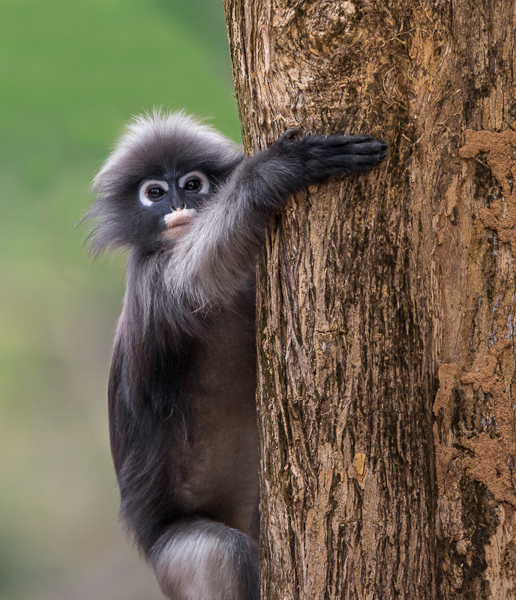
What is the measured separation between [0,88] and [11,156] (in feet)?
1.23

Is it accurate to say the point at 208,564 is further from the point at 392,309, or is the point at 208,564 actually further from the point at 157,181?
the point at 157,181

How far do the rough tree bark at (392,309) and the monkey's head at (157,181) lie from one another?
29.7 inches

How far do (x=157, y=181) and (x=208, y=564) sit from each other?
129cm

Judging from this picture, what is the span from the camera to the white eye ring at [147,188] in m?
2.55

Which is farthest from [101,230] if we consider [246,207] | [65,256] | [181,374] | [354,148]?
[65,256]

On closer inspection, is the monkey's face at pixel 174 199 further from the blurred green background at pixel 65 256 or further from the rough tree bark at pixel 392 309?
the blurred green background at pixel 65 256

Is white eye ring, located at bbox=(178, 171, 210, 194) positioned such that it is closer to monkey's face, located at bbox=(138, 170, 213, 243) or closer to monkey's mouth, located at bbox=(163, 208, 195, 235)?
monkey's face, located at bbox=(138, 170, 213, 243)

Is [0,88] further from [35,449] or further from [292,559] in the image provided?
[292,559]

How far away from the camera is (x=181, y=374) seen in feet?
8.14

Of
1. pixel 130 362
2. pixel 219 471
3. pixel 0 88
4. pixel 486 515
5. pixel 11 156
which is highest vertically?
pixel 0 88

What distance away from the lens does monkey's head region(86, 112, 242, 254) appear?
248 centimetres

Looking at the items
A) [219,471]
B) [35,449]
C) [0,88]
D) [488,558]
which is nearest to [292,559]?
[488,558]

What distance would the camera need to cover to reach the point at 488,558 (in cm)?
172

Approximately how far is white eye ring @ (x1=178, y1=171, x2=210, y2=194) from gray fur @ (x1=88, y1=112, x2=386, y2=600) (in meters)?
0.02
